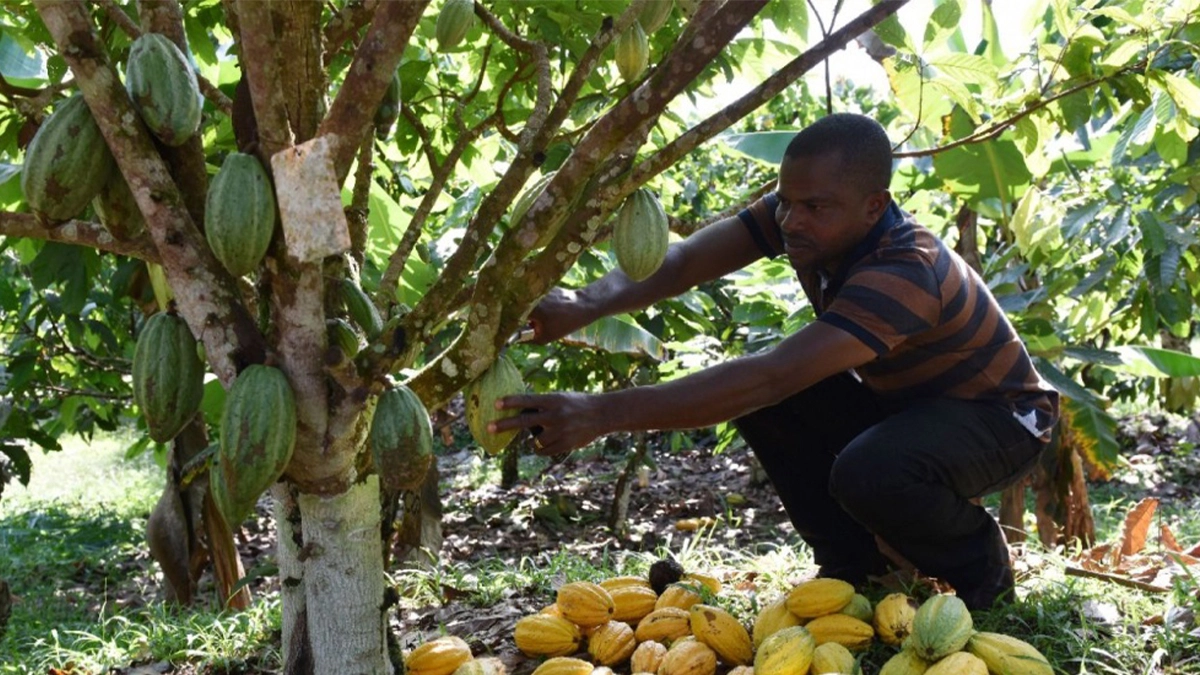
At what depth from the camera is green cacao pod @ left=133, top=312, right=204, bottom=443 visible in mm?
1603

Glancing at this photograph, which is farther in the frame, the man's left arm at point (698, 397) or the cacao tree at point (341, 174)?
the man's left arm at point (698, 397)

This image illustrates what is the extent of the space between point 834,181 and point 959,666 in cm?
108

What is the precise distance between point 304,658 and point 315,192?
39.5 inches

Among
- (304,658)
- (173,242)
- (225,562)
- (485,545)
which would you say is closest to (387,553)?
(304,658)

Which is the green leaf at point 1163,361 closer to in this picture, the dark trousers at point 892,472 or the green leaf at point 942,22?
the dark trousers at point 892,472

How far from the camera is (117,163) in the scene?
62.7 inches

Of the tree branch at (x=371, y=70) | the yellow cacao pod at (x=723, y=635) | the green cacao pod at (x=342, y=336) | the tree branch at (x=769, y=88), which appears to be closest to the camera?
the tree branch at (x=371, y=70)

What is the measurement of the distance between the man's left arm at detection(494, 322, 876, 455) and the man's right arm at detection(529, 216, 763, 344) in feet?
1.37

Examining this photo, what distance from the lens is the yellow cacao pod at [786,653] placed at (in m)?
2.15

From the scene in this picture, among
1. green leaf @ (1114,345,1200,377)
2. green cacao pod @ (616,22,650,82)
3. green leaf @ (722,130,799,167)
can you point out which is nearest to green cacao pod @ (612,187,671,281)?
green cacao pod @ (616,22,650,82)

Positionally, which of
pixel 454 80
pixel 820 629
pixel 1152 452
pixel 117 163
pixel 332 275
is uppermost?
pixel 454 80

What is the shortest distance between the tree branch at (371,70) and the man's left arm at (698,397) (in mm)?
527

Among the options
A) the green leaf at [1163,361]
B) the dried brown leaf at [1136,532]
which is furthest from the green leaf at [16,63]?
the green leaf at [1163,361]

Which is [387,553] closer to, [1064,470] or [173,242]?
[173,242]
